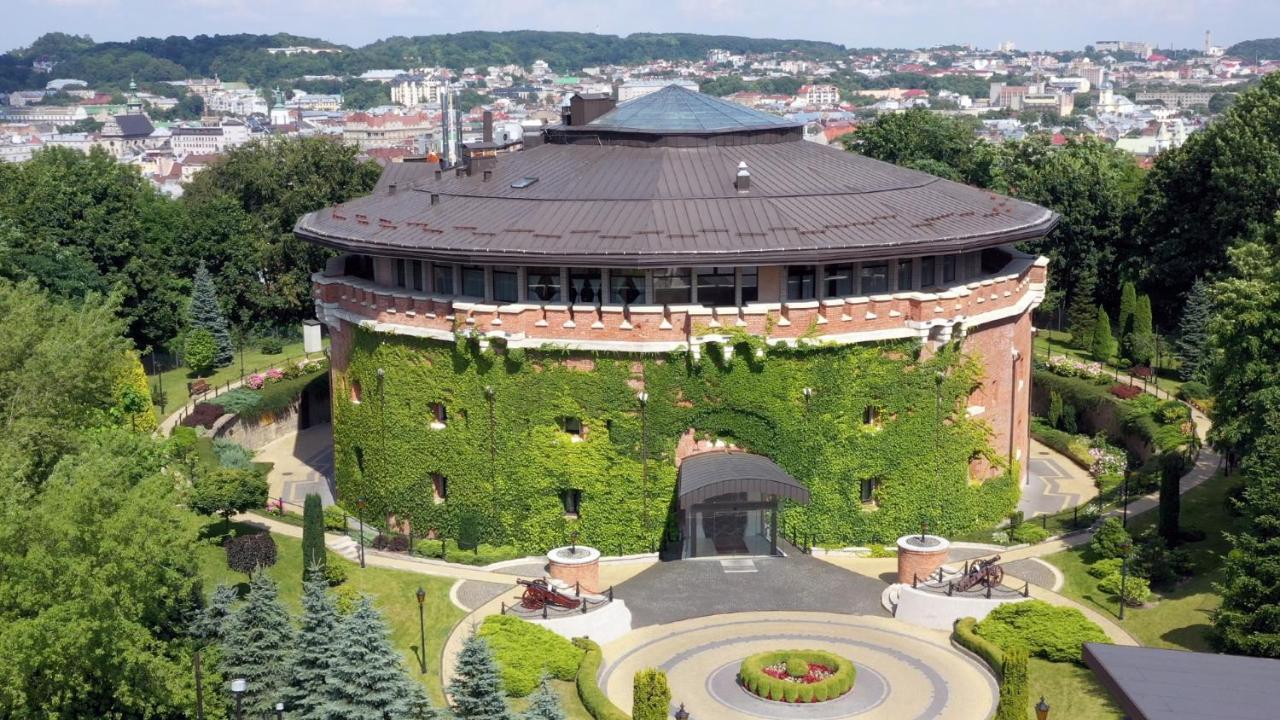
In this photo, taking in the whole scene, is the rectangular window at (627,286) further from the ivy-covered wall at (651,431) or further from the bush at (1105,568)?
the bush at (1105,568)

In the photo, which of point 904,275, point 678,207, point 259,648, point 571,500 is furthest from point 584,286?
point 259,648

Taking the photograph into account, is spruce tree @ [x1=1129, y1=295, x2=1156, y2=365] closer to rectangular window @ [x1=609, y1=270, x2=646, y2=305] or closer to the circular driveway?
rectangular window @ [x1=609, y1=270, x2=646, y2=305]

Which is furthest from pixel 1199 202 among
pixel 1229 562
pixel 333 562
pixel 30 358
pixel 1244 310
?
pixel 30 358

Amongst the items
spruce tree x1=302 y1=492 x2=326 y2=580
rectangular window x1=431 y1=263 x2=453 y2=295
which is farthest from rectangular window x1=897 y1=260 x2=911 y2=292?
spruce tree x1=302 y1=492 x2=326 y2=580

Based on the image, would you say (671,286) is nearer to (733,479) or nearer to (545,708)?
(733,479)

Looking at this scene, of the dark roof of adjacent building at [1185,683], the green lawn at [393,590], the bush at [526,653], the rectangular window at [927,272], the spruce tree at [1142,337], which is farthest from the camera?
the spruce tree at [1142,337]

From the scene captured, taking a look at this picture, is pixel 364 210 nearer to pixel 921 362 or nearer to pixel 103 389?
pixel 103 389

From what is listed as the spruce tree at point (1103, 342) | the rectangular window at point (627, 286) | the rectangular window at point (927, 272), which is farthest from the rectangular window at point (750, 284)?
the spruce tree at point (1103, 342)
